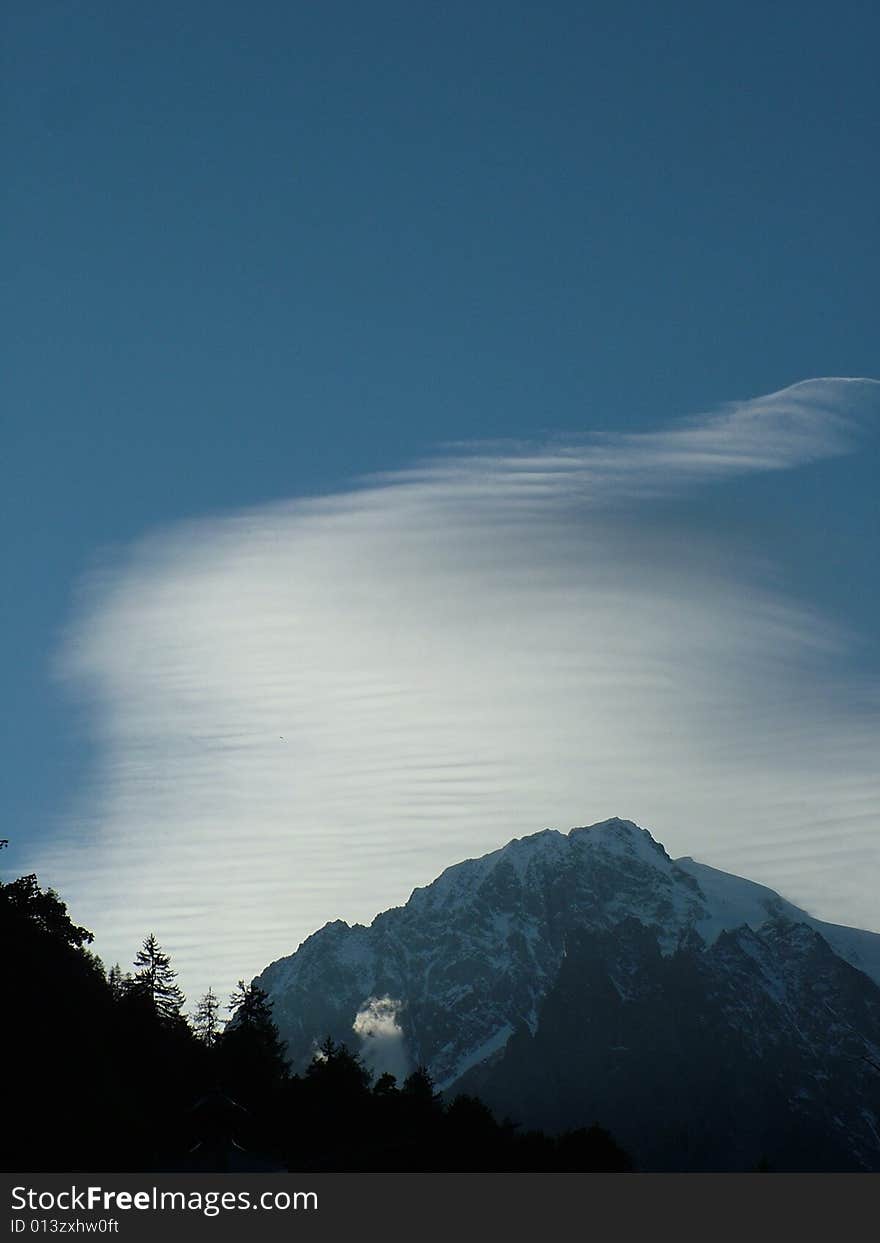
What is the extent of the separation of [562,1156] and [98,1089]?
50185mm

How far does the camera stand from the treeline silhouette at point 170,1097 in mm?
68438

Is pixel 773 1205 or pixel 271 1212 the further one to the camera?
pixel 773 1205

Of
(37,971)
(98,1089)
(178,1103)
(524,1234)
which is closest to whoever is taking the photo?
(524,1234)

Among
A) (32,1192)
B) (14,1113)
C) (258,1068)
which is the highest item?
(258,1068)

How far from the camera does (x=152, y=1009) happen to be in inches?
4323

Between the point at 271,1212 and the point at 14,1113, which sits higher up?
the point at 14,1113

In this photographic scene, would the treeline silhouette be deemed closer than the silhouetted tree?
Yes

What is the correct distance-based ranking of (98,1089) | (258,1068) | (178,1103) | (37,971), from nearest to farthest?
(98,1089) < (37,971) < (178,1103) < (258,1068)

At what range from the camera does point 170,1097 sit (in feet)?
300

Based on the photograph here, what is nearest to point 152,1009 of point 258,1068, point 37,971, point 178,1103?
point 258,1068

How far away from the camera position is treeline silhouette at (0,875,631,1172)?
68438 mm

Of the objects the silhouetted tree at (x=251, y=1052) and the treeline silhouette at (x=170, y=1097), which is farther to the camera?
the silhouetted tree at (x=251, y=1052)

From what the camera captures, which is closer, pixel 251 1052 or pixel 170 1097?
pixel 170 1097

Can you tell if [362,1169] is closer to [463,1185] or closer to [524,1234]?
[463,1185]
